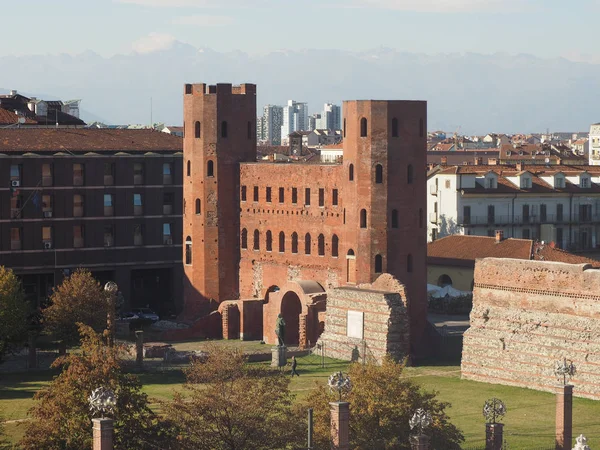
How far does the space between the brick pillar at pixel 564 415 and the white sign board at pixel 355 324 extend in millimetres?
22252

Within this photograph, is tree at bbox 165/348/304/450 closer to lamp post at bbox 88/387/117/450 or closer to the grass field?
lamp post at bbox 88/387/117/450

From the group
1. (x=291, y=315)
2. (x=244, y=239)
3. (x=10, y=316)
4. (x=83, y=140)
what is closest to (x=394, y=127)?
(x=291, y=315)

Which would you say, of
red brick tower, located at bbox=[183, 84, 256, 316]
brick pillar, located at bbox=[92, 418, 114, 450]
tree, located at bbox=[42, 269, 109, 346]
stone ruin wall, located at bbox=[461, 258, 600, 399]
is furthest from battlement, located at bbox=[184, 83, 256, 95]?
brick pillar, located at bbox=[92, 418, 114, 450]

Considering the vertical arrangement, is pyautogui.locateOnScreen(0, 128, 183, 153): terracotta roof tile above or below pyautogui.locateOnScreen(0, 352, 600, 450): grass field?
above

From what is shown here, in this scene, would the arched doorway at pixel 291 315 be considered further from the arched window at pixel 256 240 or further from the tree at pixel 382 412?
the tree at pixel 382 412

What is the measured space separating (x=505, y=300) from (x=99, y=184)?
109 ft

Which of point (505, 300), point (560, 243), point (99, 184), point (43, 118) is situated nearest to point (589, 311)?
point (505, 300)

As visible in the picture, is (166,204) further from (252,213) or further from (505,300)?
(505,300)

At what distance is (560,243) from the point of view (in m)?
107

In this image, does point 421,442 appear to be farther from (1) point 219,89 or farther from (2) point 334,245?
(1) point 219,89

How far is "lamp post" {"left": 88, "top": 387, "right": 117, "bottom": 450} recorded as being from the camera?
3847 cm

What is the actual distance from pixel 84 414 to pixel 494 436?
13176mm

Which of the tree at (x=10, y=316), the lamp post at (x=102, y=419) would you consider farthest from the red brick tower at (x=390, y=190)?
the lamp post at (x=102, y=419)

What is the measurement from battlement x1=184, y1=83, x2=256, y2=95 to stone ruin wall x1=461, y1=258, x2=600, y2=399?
76.6 feet
